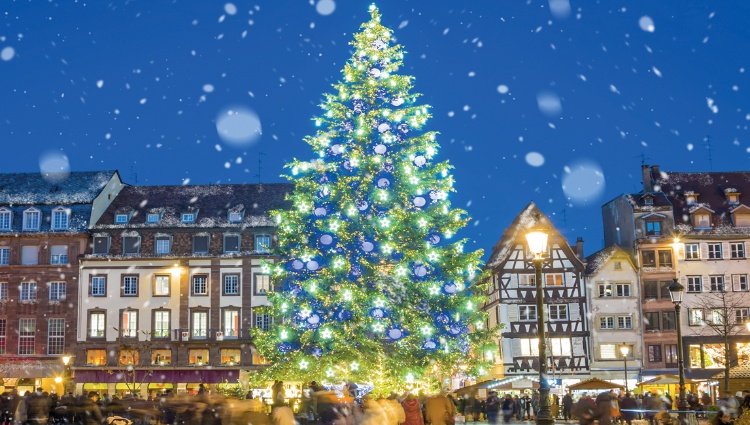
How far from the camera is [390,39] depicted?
124 ft

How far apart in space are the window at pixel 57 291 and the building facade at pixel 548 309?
31249 millimetres

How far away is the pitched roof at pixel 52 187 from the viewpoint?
248 feet

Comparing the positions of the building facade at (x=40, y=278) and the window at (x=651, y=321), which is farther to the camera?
the window at (x=651, y=321)

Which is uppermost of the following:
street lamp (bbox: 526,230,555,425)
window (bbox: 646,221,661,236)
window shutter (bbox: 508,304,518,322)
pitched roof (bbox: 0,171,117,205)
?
pitched roof (bbox: 0,171,117,205)

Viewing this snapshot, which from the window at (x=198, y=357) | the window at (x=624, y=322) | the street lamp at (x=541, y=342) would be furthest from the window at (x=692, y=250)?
the street lamp at (x=541, y=342)

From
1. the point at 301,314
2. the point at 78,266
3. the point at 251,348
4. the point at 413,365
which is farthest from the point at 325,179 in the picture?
the point at 78,266

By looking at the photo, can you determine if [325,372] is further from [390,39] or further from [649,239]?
[649,239]

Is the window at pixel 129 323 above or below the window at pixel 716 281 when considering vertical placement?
below

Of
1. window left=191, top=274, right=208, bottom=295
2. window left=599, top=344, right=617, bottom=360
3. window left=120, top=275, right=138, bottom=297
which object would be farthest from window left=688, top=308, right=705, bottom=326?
window left=120, top=275, right=138, bottom=297

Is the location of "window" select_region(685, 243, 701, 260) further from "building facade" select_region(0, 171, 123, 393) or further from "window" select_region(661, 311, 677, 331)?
"building facade" select_region(0, 171, 123, 393)

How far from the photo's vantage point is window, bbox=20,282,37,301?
74.1 m

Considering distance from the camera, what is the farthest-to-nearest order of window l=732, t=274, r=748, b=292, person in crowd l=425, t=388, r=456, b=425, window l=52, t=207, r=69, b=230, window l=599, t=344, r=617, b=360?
window l=732, t=274, r=748, b=292 → window l=52, t=207, r=69, b=230 → window l=599, t=344, r=617, b=360 → person in crowd l=425, t=388, r=456, b=425

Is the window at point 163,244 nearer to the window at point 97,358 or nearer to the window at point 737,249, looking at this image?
the window at point 97,358

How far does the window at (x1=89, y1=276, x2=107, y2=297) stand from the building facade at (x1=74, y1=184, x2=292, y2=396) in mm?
73
